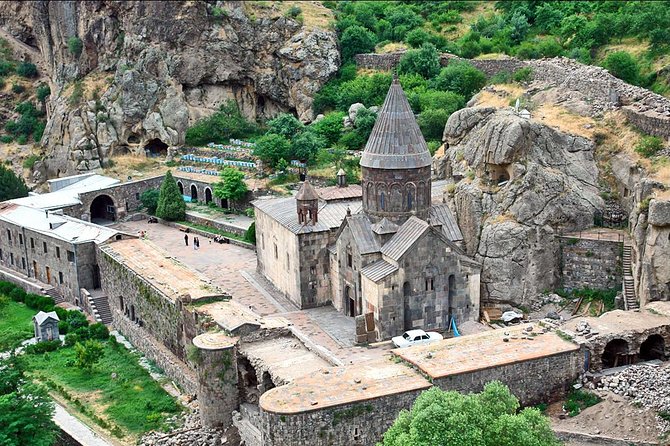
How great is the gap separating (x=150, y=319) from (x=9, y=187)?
2441 cm

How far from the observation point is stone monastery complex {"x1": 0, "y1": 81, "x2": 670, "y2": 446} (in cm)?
2942

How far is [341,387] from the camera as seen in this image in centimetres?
2892

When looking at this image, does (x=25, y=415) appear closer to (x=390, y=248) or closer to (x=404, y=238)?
(x=390, y=248)

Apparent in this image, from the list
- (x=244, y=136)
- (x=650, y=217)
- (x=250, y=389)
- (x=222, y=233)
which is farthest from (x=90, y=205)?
(x=650, y=217)

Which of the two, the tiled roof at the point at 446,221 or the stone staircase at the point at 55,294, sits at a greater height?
the tiled roof at the point at 446,221

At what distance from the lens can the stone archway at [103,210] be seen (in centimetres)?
5931

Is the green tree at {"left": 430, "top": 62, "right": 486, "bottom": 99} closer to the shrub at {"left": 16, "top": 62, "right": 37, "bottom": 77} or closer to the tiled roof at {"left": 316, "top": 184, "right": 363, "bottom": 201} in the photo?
the tiled roof at {"left": 316, "top": 184, "right": 363, "bottom": 201}

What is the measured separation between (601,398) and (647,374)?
185cm

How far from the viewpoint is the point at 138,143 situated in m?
66.9

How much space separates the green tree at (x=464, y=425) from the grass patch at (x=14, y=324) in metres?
24.3

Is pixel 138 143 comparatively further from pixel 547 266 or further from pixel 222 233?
pixel 547 266

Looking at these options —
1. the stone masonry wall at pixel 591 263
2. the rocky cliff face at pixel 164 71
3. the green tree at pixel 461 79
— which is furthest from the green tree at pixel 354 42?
the stone masonry wall at pixel 591 263

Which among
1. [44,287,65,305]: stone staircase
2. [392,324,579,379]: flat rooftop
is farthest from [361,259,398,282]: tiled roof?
[44,287,65,305]: stone staircase

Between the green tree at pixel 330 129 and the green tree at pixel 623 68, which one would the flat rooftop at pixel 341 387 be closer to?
the green tree at pixel 623 68
